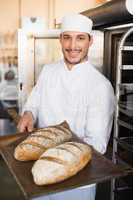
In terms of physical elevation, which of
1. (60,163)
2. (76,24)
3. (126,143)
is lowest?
(126,143)

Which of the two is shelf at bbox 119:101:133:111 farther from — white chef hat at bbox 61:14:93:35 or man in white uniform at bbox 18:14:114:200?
white chef hat at bbox 61:14:93:35

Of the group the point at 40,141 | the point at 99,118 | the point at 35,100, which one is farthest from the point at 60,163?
the point at 35,100

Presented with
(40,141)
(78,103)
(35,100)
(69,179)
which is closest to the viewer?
(69,179)

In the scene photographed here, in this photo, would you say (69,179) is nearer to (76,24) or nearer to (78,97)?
(78,97)

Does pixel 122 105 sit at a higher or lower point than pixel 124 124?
higher

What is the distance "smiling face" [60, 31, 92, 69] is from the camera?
1420mm

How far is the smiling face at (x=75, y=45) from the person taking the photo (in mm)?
1420

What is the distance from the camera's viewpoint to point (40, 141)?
1.20 metres

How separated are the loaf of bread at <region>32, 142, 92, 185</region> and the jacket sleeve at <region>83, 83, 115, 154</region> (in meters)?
0.22

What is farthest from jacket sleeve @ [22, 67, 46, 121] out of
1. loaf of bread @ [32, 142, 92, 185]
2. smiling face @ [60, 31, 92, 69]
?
loaf of bread @ [32, 142, 92, 185]

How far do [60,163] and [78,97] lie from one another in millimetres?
542

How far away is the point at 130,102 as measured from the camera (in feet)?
6.23

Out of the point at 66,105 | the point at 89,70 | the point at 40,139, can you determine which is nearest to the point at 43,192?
the point at 40,139

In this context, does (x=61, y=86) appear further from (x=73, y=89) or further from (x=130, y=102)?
(x=130, y=102)
